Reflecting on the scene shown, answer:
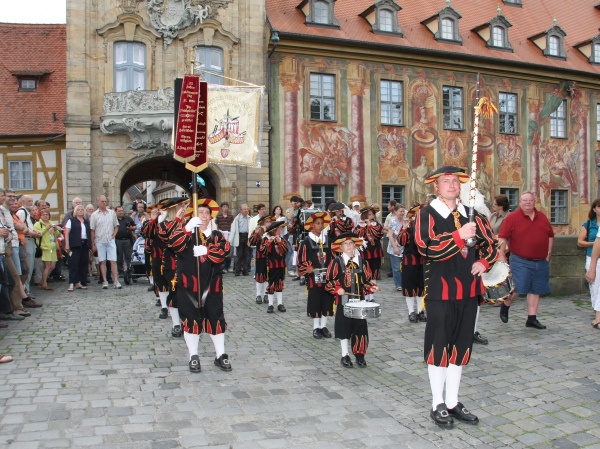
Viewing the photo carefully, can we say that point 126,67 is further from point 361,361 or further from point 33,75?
point 361,361

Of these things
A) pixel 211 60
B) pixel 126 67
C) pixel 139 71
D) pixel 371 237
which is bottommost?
pixel 371 237

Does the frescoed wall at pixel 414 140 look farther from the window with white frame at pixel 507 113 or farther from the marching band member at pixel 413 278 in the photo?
the marching band member at pixel 413 278

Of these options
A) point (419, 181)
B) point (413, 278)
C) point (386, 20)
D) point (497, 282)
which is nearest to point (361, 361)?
point (497, 282)

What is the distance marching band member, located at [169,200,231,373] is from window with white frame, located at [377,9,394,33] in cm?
1999

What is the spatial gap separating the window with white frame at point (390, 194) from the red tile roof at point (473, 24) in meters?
5.43

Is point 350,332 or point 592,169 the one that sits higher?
point 592,169

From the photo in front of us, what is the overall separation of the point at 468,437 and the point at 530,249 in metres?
4.59

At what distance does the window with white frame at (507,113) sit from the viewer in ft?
88.6

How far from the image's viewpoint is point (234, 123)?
15.9m

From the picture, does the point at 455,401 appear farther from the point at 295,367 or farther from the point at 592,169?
the point at 592,169

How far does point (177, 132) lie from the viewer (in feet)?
25.5

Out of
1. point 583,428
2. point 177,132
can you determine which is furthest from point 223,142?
point 583,428

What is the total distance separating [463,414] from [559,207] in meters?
25.5

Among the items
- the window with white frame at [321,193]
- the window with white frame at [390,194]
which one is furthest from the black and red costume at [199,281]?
the window with white frame at [390,194]
